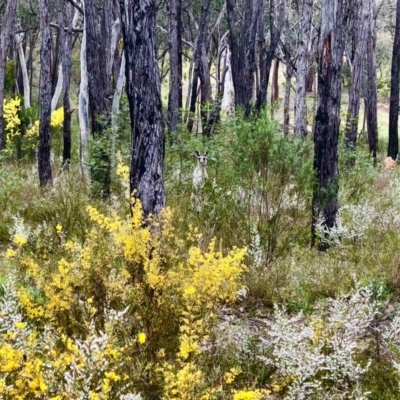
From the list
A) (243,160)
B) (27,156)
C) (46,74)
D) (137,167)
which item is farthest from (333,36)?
(27,156)

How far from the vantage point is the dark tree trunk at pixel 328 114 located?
541cm

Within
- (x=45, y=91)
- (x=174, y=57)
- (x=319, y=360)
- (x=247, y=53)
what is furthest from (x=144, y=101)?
(x=247, y=53)

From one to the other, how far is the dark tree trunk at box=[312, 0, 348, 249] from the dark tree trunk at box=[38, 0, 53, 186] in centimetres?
511

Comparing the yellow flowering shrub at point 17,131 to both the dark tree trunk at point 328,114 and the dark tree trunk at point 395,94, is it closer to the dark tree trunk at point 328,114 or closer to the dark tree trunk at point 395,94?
the dark tree trunk at point 395,94

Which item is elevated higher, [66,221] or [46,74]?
[46,74]

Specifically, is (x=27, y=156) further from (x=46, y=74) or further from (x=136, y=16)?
(x=136, y=16)

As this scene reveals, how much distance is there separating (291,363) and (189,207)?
3481mm

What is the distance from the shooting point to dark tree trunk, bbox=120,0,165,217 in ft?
13.0

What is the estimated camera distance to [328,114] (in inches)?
221

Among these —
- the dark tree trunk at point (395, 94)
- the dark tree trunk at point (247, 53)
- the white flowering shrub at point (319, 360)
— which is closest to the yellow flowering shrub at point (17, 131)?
the dark tree trunk at point (247, 53)

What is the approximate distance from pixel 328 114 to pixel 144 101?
2347mm

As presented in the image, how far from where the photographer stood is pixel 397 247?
525 cm

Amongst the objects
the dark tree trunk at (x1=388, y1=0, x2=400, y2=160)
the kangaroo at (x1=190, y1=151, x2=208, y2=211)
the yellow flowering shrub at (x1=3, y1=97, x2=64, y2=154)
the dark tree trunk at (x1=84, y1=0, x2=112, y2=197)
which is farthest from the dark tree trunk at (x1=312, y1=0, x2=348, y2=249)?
the yellow flowering shrub at (x1=3, y1=97, x2=64, y2=154)

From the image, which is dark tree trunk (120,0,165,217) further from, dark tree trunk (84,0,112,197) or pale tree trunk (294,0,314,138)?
pale tree trunk (294,0,314,138)
